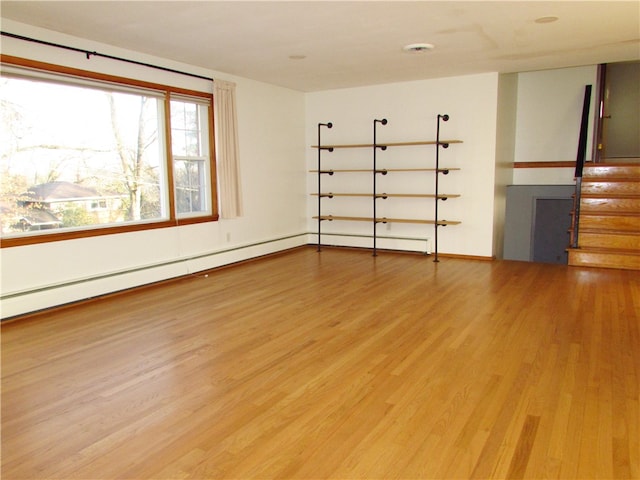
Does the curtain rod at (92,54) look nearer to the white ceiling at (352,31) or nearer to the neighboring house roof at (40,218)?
the white ceiling at (352,31)

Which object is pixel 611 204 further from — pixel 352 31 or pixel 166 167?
pixel 166 167

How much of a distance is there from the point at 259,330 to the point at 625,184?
17.4 ft

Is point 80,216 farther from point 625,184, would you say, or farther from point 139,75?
point 625,184

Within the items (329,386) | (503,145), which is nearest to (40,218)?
(329,386)

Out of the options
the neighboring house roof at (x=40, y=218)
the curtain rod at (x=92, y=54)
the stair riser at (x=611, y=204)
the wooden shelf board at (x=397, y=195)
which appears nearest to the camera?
the curtain rod at (x=92, y=54)

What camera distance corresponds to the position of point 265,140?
271 inches

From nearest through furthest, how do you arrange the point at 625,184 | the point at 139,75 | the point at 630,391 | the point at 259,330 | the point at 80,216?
the point at 630,391 → the point at 259,330 → the point at 80,216 → the point at 139,75 → the point at 625,184

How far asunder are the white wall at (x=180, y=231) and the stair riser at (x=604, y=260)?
3.91m

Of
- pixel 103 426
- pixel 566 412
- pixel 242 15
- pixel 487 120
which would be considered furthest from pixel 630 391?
pixel 487 120

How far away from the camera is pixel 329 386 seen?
2.80 meters

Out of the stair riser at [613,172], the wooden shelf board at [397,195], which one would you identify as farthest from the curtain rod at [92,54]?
the stair riser at [613,172]

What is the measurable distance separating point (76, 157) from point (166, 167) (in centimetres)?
103

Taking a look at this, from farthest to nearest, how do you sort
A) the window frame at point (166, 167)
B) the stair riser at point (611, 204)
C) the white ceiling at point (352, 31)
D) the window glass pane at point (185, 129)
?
1. the stair riser at point (611, 204)
2. the window glass pane at point (185, 129)
3. the window frame at point (166, 167)
4. the white ceiling at point (352, 31)

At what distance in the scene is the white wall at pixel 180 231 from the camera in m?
4.18
